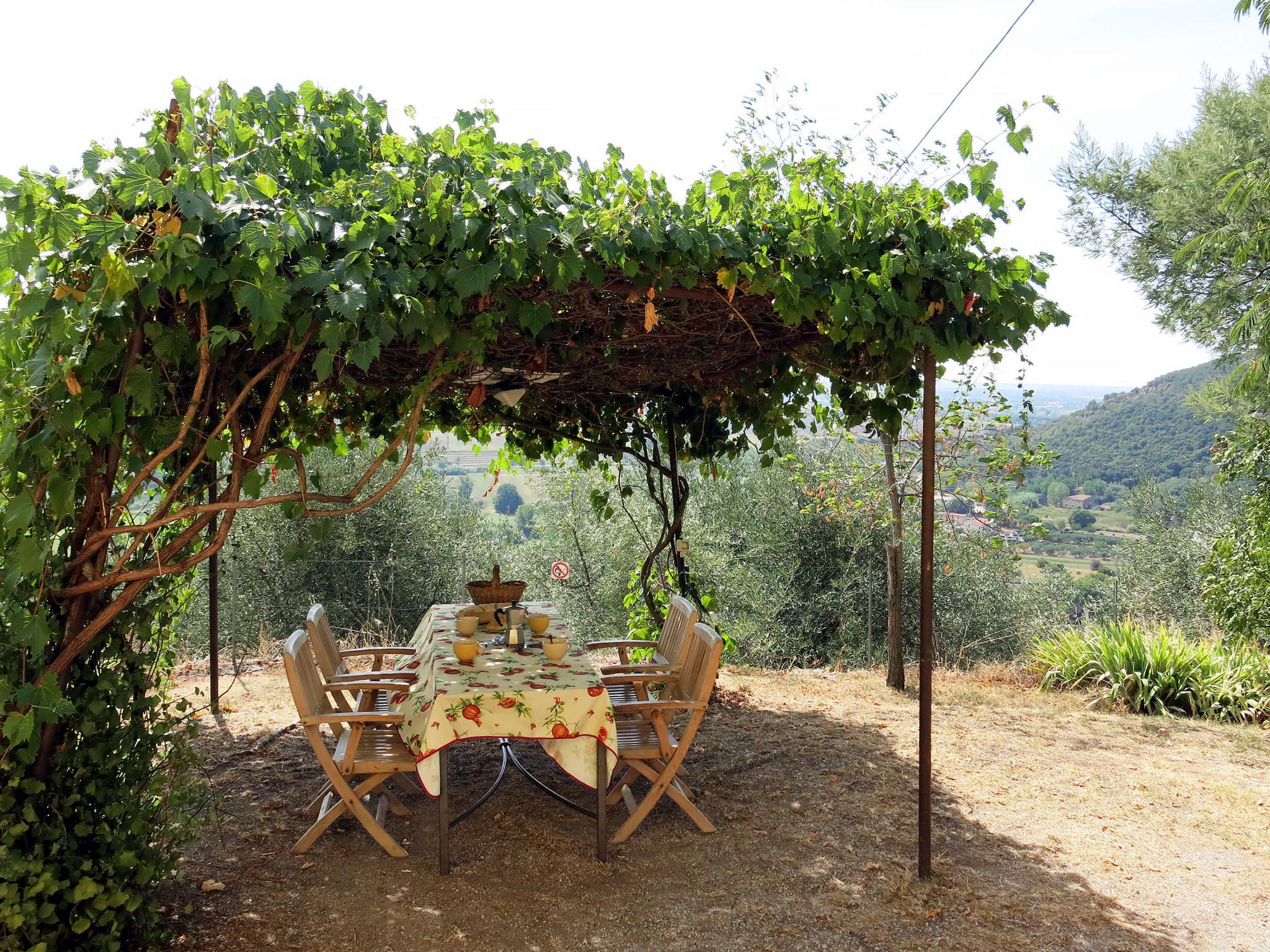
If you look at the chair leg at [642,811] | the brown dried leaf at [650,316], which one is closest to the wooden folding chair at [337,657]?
the chair leg at [642,811]

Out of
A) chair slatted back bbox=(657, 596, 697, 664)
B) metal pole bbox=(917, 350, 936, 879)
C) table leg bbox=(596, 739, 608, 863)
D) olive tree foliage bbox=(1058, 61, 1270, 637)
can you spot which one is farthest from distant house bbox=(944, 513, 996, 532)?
table leg bbox=(596, 739, 608, 863)

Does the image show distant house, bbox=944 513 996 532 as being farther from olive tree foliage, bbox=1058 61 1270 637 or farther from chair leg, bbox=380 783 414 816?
chair leg, bbox=380 783 414 816

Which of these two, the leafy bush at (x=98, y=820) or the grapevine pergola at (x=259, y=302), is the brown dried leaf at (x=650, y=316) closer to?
the grapevine pergola at (x=259, y=302)

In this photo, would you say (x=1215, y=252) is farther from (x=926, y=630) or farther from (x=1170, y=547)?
(x=1170, y=547)

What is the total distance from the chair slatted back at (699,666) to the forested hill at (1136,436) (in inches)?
531

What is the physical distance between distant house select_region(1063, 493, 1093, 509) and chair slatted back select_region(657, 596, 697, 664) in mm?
15933

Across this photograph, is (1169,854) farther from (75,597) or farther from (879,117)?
(879,117)

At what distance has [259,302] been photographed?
243 centimetres

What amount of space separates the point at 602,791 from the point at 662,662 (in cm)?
114

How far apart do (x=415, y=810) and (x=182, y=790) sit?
1344 mm

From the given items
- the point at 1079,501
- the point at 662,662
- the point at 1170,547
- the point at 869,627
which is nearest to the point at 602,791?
the point at 662,662

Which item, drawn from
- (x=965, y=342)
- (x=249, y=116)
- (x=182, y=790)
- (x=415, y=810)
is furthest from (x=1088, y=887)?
(x=249, y=116)

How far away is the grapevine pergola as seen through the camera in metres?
2.40

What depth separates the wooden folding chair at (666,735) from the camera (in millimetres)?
3701
